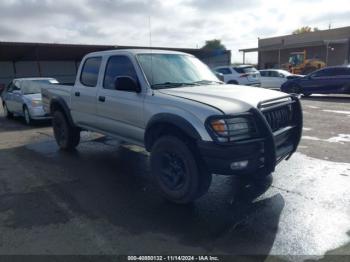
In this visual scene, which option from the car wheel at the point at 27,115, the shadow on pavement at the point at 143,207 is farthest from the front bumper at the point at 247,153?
the car wheel at the point at 27,115

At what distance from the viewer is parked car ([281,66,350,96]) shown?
1544 cm

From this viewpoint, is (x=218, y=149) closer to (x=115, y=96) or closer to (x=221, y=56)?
(x=115, y=96)

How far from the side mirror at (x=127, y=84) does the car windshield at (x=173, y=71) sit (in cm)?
20

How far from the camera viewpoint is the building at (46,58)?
83.2 ft

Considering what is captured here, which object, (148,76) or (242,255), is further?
(148,76)

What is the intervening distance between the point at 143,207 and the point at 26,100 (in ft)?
27.1

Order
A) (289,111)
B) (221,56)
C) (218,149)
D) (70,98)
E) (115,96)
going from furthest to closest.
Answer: (221,56) → (70,98) → (115,96) → (289,111) → (218,149)

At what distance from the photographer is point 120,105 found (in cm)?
509

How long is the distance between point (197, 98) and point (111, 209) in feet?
5.69

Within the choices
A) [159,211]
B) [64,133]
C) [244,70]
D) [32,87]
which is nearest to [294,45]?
[244,70]

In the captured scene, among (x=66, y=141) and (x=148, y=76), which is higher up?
(x=148, y=76)

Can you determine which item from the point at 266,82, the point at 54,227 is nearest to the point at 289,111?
the point at 54,227

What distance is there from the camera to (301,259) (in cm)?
300

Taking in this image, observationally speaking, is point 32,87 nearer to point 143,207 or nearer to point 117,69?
point 117,69
